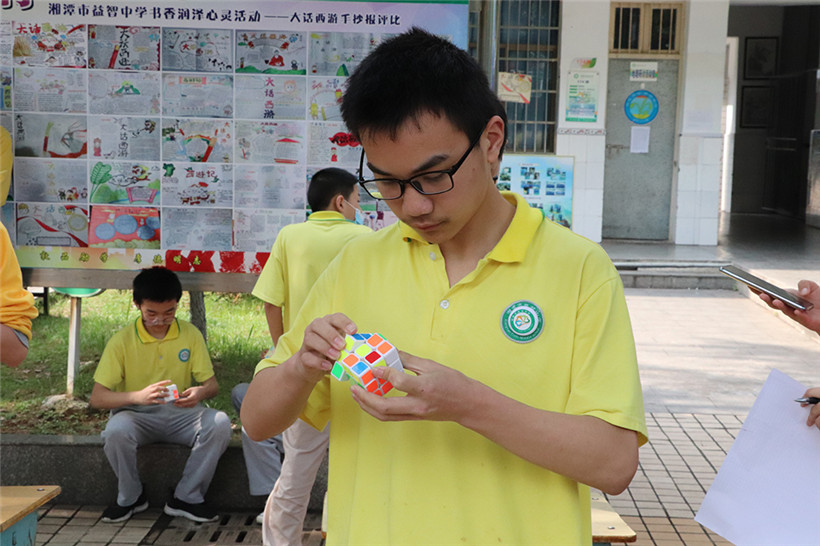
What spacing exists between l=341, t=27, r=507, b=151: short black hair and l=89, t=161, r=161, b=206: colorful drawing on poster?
3.28 m

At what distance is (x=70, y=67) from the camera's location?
4.57 m

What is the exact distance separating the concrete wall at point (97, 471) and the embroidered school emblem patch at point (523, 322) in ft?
11.2

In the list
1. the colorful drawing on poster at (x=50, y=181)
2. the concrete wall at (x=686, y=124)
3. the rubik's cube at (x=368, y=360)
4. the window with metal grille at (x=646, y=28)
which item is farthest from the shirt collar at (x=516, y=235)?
the window with metal grille at (x=646, y=28)

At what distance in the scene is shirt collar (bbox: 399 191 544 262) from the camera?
62.7 inches

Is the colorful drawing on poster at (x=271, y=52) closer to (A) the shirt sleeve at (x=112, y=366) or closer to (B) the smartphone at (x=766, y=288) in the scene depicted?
(A) the shirt sleeve at (x=112, y=366)

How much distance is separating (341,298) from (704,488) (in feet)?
13.1

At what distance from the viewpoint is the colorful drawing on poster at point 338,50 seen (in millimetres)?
4449

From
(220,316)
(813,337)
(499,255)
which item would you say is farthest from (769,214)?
(499,255)

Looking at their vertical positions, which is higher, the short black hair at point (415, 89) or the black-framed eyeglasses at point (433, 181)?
the short black hair at point (415, 89)

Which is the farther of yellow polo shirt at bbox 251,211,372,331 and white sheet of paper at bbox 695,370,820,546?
yellow polo shirt at bbox 251,211,372,331

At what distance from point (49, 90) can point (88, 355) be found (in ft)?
11.2

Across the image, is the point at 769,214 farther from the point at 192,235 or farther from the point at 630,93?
the point at 192,235

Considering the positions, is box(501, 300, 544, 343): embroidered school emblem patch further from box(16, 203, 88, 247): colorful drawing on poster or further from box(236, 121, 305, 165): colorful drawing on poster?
box(16, 203, 88, 247): colorful drawing on poster

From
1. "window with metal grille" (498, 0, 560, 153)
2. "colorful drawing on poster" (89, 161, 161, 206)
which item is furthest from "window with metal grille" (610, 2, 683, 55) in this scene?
"colorful drawing on poster" (89, 161, 161, 206)
